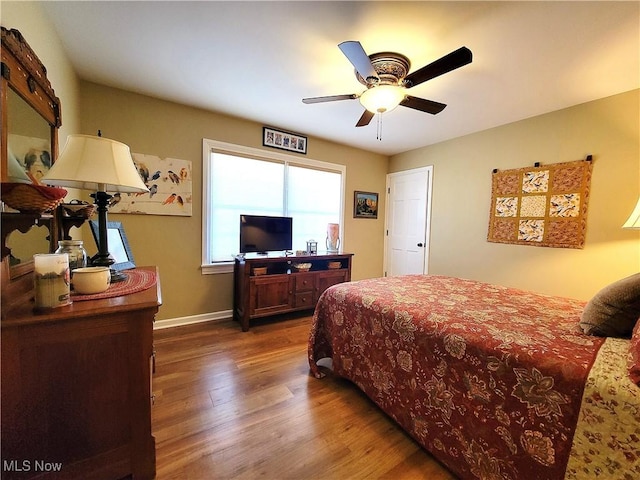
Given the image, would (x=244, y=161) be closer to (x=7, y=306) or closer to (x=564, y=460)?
(x=7, y=306)

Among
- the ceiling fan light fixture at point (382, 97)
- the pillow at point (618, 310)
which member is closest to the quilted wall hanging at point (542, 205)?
the pillow at point (618, 310)

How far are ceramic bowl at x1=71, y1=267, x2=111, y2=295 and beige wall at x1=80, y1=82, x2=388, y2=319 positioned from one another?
174 cm

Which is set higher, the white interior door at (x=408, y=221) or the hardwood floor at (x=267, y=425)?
the white interior door at (x=408, y=221)

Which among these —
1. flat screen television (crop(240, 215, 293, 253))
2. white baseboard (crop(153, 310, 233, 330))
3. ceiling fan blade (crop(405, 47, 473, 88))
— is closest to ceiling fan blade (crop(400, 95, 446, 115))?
ceiling fan blade (crop(405, 47, 473, 88))

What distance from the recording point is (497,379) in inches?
41.1

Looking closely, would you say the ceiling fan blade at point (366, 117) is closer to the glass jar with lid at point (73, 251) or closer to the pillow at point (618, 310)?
the pillow at point (618, 310)

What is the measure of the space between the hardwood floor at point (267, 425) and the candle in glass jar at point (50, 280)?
923 millimetres

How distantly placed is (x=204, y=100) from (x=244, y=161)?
0.76 meters

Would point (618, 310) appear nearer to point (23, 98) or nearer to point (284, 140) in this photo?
point (23, 98)

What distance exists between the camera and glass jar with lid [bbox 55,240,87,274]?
4.12 feet

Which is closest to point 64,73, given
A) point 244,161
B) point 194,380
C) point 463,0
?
point 244,161

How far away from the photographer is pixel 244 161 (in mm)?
3201

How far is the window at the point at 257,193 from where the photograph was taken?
9.90 feet

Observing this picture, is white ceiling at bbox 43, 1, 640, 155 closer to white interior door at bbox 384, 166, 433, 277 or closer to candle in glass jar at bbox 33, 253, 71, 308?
white interior door at bbox 384, 166, 433, 277
